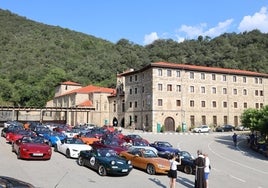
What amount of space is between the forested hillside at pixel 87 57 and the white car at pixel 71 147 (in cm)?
7960

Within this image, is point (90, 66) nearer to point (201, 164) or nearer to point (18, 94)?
point (18, 94)

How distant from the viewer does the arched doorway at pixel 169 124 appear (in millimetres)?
61938

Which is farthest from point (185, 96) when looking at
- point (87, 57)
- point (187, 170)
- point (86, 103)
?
point (87, 57)

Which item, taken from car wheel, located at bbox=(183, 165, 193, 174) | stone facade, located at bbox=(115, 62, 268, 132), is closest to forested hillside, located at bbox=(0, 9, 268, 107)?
stone facade, located at bbox=(115, 62, 268, 132)

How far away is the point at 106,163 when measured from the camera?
17.0m

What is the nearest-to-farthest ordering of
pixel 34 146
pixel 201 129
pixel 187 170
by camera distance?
pixel 187 170 < pixel 34 146 < pixel 201 129

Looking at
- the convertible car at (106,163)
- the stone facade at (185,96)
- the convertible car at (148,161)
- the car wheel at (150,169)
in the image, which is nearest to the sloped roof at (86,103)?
the stone facade at (185,96)

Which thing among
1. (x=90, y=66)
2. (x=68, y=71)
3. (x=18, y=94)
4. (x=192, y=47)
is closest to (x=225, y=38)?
(x=192, y=47)

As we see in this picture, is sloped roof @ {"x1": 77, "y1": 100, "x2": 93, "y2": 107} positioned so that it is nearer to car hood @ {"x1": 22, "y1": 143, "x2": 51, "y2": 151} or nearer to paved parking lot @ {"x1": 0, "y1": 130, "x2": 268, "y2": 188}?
paved parking lot @ {"x1": 0, "y1": 130, "x2": 268, "y2": 188}

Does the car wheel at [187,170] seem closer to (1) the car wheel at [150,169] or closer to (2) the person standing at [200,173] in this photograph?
(1) the car wheel at [150,169]

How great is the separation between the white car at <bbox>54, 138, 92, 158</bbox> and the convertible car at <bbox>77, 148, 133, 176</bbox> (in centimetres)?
344

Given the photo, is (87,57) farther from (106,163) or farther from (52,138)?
(106,163)

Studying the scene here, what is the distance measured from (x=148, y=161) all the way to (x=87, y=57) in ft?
386

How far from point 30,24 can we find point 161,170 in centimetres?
16612
